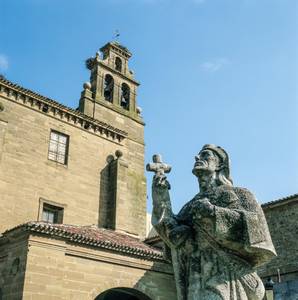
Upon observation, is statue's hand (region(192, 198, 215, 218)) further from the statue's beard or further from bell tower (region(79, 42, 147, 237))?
bell tower (region(79, 42, 147, 237))

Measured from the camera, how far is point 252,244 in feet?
9.45

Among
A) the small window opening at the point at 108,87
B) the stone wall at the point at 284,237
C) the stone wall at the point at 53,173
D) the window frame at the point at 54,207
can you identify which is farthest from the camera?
the small window opening at the point at 108,87

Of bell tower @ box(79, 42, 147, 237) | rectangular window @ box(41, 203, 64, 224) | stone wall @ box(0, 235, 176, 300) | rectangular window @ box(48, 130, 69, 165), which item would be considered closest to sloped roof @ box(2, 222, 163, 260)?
stone wall @ box(0, 235, 176, 300)

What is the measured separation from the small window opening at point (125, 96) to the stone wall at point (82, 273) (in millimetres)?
11408

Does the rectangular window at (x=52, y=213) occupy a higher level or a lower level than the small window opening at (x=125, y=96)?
lower

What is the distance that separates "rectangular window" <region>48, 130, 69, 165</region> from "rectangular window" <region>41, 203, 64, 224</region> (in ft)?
7.44

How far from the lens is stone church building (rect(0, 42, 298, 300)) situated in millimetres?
12578

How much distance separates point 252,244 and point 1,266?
473 inches

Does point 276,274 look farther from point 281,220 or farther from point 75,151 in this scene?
point 75,151

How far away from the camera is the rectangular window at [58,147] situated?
19.6 metres

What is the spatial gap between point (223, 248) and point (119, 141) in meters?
19.2

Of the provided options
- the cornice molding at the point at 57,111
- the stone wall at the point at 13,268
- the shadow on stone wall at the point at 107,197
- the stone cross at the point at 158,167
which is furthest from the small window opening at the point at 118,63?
the stone cross at the point at 158,167

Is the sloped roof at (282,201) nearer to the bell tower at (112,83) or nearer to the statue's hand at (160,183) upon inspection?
the bell tower at (112,83)

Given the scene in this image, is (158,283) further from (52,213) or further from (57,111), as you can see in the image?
(57,111)
